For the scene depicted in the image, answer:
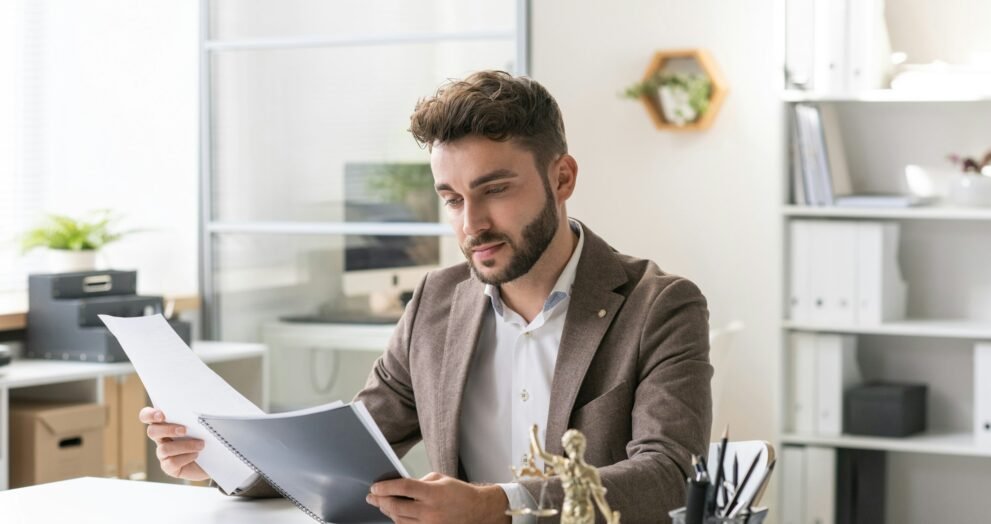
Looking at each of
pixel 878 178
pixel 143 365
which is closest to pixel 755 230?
pixel 878 178

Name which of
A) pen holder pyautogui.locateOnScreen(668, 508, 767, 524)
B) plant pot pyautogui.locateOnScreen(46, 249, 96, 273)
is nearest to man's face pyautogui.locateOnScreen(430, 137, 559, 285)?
pen holder pyautogui.locateOnScreen(668, 508, 767, 524)

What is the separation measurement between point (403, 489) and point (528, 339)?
57cm

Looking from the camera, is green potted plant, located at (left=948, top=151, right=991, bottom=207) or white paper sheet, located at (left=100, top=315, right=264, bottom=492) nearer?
white paper sheet, located at (left=100, top=315, right=264, bottom=492)

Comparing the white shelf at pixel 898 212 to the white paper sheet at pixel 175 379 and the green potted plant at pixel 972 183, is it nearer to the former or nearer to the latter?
→ the green potted plant at pixel 972 183

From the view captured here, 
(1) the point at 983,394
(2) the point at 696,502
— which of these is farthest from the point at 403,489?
(1) the point at 983,394

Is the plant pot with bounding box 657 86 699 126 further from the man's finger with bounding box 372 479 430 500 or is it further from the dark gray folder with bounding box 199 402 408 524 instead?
the man's finger with bounding box 372 479 430 500

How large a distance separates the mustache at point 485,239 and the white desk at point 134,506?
18.5 inches

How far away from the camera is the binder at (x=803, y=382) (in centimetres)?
399

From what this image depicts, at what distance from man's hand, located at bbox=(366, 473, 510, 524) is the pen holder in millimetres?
343

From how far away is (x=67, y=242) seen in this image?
15.0ft

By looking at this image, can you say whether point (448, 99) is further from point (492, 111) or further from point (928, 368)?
point (928, 368)

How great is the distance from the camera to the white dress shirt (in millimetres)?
2150

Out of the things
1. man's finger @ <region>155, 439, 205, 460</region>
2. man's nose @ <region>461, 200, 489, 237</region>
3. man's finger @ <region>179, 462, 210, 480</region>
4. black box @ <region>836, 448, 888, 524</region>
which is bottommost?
black box @ <region>836, 448, 888, 524</region>

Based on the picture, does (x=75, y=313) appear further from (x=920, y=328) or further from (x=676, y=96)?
(x=920, y=328)
